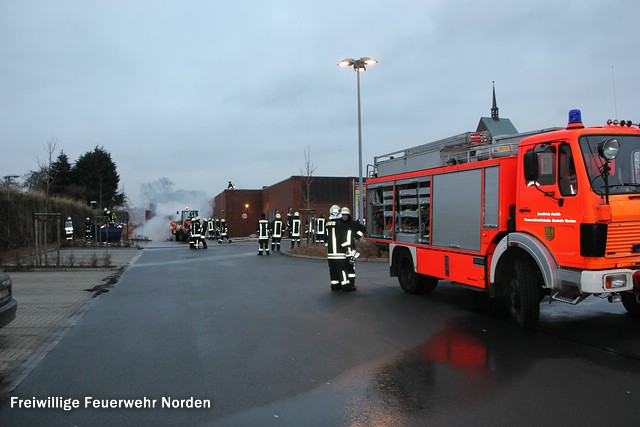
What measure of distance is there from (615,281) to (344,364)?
3430 millimetres

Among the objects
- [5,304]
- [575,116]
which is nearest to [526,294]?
[575,116]

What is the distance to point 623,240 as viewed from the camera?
19.5 ft

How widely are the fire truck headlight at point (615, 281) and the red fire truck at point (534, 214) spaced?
1 cm

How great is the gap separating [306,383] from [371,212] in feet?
24.5

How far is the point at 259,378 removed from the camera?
5004 mm

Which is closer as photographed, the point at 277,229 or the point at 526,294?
the point at 526,294

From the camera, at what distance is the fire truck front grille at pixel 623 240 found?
19.3 feet

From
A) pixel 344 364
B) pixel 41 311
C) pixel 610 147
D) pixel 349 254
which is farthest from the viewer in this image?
pixel 349 254

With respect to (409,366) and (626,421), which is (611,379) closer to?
(626,421)

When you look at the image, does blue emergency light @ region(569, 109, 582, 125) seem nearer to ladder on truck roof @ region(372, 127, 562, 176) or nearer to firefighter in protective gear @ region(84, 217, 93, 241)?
ladder on truck roof @ region(372, 127, 562, 176)

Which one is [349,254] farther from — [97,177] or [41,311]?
[97,177]

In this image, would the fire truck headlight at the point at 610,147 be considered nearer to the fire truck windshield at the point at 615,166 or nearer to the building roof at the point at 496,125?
the fire truck windshield at the point at 615,166

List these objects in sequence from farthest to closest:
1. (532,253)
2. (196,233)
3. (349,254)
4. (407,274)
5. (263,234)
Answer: (196,233), (263,234), (349,254), (407,274), (532,253)

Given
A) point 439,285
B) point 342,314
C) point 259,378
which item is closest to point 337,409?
point 259,378
